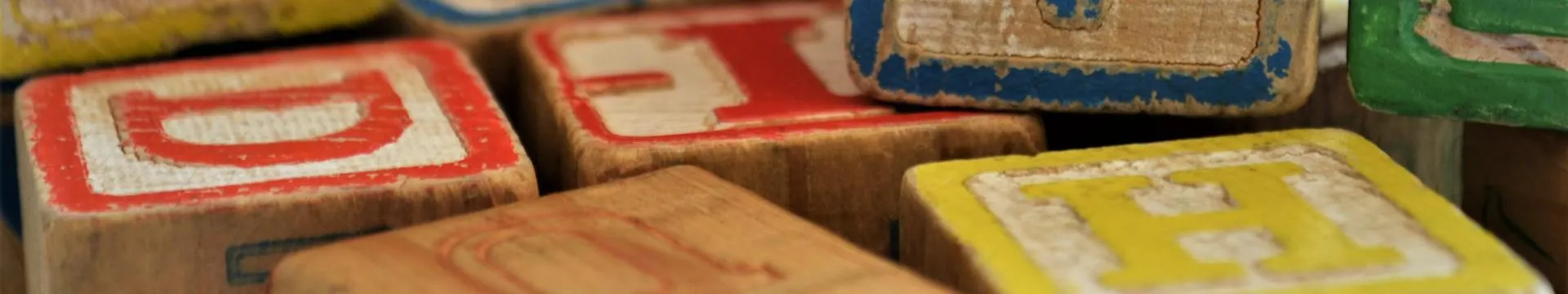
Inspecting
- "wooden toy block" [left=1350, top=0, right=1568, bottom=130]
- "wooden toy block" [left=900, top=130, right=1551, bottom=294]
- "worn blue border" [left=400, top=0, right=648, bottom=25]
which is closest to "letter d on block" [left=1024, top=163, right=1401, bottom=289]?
"wooden toy block" [left=900, top=130, right=1551, bottom=294]

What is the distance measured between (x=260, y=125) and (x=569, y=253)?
13.0 inches

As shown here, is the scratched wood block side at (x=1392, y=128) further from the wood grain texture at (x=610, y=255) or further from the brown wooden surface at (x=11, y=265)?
the brown wooden surface at (x=11, y=265)

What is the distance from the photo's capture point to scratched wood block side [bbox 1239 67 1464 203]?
1097 millimetres

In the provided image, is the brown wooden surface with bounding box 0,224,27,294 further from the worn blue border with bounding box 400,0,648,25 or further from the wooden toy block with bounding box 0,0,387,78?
the worn blue border with bounding box 400,0,648,25

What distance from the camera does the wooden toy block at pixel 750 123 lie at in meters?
0.98

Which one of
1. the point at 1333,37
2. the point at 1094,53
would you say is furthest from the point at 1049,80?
the point at 1333,37

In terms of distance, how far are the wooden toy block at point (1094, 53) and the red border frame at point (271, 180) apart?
0.25 meters

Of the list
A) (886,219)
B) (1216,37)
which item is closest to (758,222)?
(886,219)

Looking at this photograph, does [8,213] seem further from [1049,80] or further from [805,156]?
[1049,80]

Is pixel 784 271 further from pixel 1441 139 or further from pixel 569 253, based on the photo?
pixel 1441 139

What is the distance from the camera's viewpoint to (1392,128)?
1106 mm

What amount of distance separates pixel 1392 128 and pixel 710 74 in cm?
48

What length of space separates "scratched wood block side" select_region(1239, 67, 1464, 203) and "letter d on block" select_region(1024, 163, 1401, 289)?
214 millimetres

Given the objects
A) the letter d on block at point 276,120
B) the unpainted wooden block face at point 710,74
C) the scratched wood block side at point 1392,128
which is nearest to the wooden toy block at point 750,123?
the unpainted wooden block face at point 710,74
